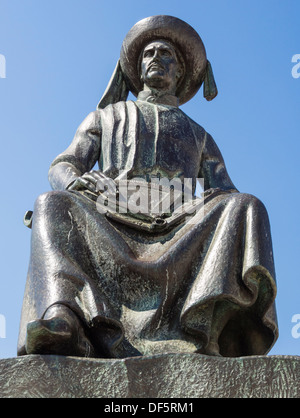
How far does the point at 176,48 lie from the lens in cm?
783

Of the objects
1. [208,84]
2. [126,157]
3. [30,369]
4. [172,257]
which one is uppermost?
[208,84]

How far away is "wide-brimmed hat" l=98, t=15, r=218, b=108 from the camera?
7734 millimetres

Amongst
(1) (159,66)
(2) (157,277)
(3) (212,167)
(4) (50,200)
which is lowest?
(2) (157,277)

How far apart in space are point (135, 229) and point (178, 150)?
→ 136 centimetres

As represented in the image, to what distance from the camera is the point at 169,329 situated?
5387 millimetres

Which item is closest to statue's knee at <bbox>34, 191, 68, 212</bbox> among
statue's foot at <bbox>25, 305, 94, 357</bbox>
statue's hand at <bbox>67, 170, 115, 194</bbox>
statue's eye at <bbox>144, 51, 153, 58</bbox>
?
statue's hand at <bbox>67, 170, 115, 194</bbox>

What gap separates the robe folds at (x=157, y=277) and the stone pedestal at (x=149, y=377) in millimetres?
501

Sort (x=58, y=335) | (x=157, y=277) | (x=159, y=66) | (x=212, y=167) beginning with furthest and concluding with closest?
(x=159, y=66) < (x=212, y=167) < (x=157, y=277) < (x=58, y=335)

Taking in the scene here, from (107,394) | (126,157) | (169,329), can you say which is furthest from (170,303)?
(126,157)

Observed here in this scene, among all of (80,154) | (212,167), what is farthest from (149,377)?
(212,167)

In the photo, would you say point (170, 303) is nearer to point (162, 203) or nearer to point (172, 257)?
point (172, 257)

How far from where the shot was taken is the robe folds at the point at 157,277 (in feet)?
17.3

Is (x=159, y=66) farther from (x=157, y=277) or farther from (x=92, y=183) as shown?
(x=157, y=277)

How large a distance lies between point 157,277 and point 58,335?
0.92 m
